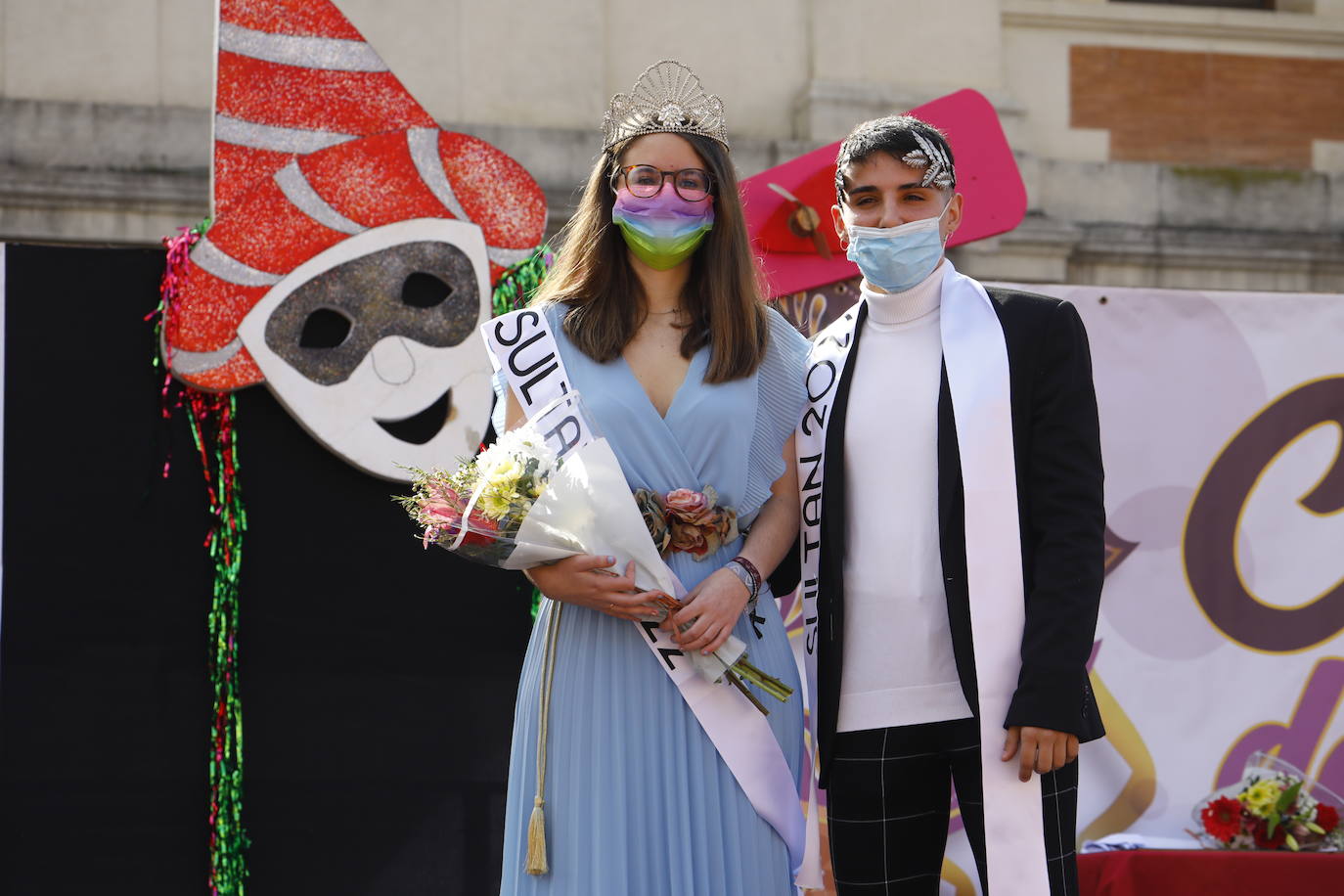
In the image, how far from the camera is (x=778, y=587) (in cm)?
296

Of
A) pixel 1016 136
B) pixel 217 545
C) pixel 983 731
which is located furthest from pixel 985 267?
pixel 983 731

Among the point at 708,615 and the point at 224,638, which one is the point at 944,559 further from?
the point at 224,638

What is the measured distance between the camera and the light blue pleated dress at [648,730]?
2.60 metres

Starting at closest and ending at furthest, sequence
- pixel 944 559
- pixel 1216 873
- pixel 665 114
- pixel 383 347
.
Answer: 1. pixel 944 559
2. pixel 665 114
3. pixel 1216 873
4. pixel 383 347

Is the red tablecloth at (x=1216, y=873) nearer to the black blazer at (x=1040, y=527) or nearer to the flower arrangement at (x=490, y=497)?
the black blazer at (x=1040, y=527)

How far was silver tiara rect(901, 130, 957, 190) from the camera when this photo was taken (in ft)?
9.05

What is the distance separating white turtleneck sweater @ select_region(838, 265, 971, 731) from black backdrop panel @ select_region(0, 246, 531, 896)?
1748 millimetres

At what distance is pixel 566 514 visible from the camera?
2.58 meters

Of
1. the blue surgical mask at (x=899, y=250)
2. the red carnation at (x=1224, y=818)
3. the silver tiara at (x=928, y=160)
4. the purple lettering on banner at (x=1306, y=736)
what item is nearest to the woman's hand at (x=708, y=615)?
the blue surgical mask at (x=899, y=250)

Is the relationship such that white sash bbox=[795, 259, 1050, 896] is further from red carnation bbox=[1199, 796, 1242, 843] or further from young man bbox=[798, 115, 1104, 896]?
red carnation bbox=[1199, 796, 1242, 843]

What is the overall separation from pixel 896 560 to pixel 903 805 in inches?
17.1

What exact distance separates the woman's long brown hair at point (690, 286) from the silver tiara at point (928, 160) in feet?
1.12

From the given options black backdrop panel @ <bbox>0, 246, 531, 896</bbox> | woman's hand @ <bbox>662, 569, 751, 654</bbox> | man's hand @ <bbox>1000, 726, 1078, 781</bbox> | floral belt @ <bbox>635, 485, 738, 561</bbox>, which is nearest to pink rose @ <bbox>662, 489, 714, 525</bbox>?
floral belt @ <bbox>635, 485, 738, 561</bbox>

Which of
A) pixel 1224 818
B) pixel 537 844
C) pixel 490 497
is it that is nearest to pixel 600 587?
pixel 490 497
